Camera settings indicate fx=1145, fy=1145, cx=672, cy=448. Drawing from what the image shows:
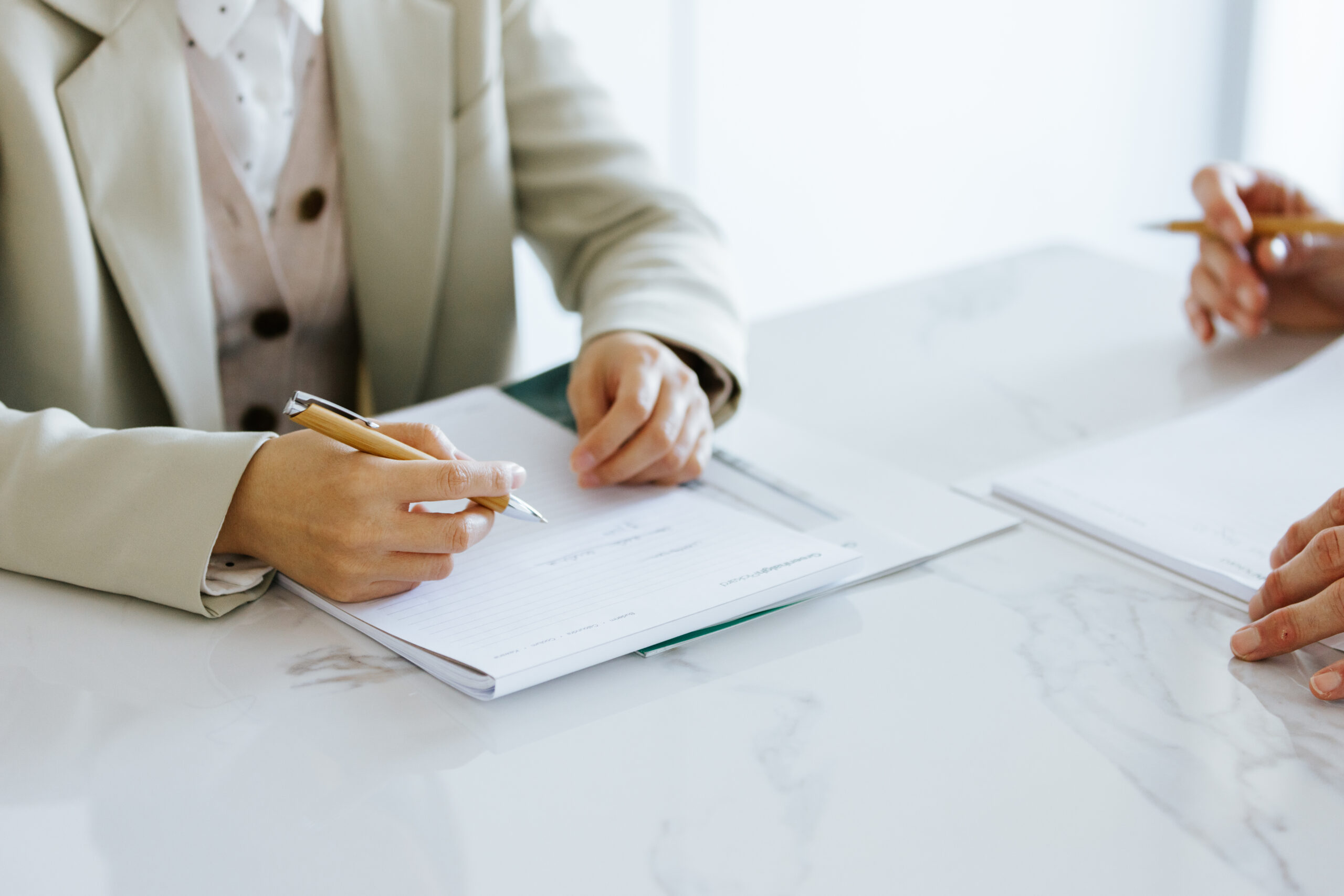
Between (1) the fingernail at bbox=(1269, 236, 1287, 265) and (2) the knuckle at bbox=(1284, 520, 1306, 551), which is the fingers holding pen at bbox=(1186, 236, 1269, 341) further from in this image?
(2) the knuckle at bbox=(1284, 520, 1306, 551)

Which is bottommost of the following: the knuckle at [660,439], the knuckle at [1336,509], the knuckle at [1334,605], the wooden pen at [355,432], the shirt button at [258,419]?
the shirt button at [258,419]

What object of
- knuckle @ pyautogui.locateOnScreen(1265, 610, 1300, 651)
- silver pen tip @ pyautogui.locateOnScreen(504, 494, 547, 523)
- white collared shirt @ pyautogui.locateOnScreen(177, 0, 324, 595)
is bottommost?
knuckle @ pyautogui.locateOnScreen(1265, 610, 1300, 651)

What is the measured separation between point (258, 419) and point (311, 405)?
0.54 meters

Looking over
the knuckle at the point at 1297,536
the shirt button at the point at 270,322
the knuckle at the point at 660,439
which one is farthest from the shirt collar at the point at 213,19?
the knuckle at the point at 1297,536

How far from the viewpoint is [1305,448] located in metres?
0.89

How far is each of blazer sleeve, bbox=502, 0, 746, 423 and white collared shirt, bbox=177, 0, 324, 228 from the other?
0.23 metres

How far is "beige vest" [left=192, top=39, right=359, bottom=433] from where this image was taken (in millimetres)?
1059

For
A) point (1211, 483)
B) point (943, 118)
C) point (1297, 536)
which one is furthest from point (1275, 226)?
point (943, 118)

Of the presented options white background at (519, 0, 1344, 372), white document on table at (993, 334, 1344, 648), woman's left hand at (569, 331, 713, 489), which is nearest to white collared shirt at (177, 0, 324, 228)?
woman's left hand at (569, 331, 713, 489)

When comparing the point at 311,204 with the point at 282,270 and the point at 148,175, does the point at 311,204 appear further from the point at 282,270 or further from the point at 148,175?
the point at 148,175

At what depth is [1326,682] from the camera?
0.61m

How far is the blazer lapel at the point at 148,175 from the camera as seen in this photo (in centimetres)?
91

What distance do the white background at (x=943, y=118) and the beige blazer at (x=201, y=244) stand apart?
4.96 feet

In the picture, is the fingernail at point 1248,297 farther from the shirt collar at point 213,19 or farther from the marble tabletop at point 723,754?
the shirt collar at point 213,19
